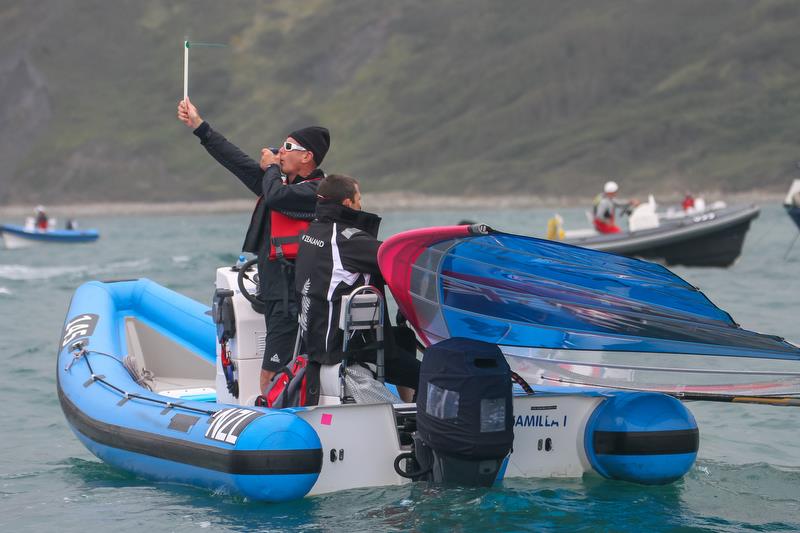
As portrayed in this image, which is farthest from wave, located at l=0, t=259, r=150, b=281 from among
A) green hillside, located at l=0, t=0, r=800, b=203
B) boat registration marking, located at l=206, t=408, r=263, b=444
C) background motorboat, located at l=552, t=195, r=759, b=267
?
green hillside, located at l=0, t=0, r=800, b=203

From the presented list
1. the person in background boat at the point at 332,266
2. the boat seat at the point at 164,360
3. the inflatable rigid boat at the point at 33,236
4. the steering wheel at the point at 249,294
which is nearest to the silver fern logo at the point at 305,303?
the person in background boat at the point at 332,266

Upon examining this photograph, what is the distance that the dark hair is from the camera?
5.73 meters

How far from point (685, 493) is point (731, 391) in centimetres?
57

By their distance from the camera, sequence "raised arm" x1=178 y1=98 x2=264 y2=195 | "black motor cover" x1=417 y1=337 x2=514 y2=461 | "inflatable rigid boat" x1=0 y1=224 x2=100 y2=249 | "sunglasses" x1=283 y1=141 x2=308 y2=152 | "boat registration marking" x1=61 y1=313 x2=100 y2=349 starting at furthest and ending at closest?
"inflatable rigid boat" x1=0 y1=224 x2=100 y2=249 → "boat registration marking" x1=61 y1=313 x2=100 y2=349 → "raised arm" x1=178 y1=98 x2=264 y2=195 → "sunglasses" x1=283 y1=141 x2=308 y2=152 → "black motor cover" x1=417 y1=337 x2=514 y2=461

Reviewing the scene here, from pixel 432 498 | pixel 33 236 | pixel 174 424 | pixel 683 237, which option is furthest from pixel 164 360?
pixel 33 236

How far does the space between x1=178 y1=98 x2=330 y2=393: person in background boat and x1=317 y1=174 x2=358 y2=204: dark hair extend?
0.33m

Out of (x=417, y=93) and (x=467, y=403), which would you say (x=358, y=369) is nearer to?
(x=467, y=403)

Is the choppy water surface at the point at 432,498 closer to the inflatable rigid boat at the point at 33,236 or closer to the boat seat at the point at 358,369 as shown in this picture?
the boat seat at the point at 358,369

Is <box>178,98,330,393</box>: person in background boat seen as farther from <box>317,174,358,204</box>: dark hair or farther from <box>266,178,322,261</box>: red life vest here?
<box>317,174,358,204</box>: dark hair

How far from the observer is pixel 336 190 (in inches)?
226

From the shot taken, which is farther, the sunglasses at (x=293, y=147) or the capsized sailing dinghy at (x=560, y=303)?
the sunglasses at (x=293, y=147)

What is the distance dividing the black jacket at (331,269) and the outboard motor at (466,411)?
58 cm

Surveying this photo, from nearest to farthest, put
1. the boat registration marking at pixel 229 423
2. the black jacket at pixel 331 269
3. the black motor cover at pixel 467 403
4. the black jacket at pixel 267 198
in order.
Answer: the black motor cover at pixel 467 403 < the boat registration marking at pixel 229 423 < the black jacket at pixel 331 269 < the black jacket at pixel 267 198

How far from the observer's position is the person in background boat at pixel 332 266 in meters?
5.68
